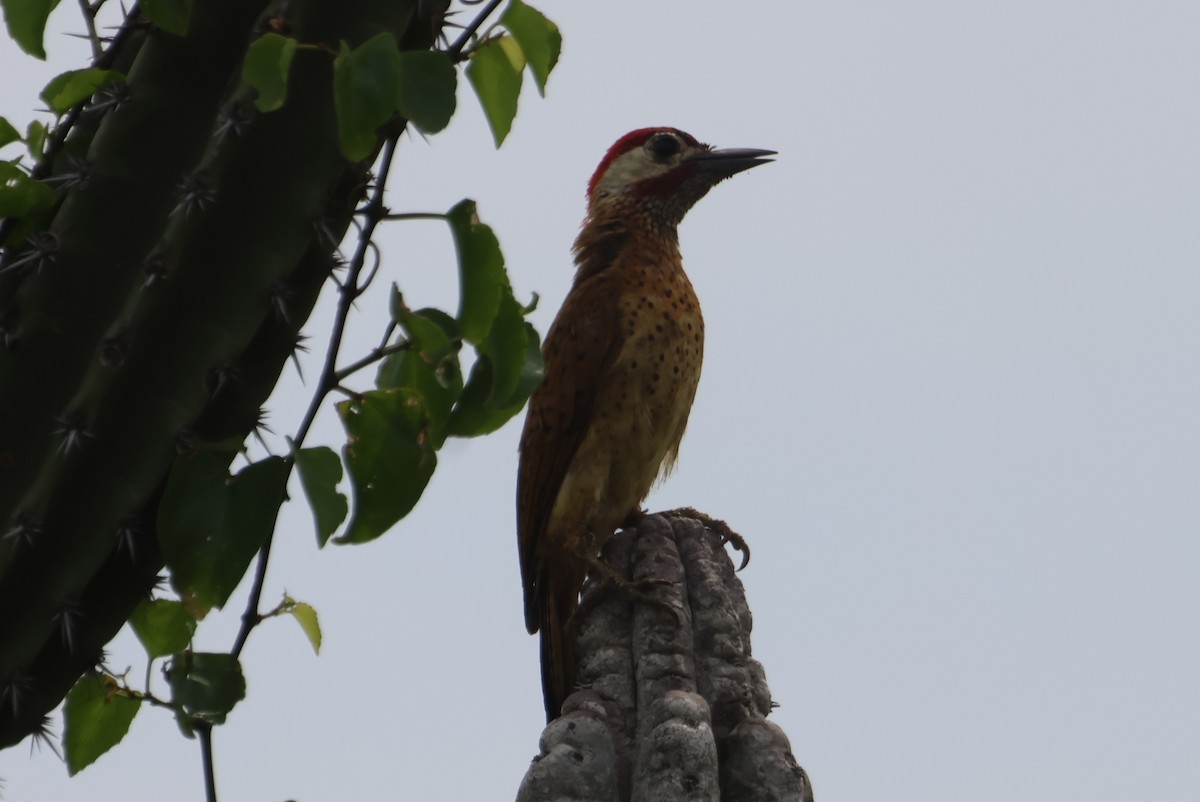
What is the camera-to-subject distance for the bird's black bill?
5895 mm

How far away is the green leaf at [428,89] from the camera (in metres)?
1.92

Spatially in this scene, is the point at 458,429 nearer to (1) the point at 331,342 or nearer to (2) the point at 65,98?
(1) the point at 331,342

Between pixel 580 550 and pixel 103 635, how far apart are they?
2410mm

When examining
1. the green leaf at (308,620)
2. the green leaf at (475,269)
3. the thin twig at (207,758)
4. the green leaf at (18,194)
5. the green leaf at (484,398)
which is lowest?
the thin twig at (207,758)

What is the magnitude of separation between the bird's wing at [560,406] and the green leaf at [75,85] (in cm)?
279

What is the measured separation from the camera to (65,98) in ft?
7.54

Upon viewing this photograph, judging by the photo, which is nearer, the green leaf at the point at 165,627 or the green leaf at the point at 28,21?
the green leaf at the point at 28,21

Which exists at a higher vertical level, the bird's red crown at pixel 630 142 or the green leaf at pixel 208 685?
the bird's red crown at pixel 630 142

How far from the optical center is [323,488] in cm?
205

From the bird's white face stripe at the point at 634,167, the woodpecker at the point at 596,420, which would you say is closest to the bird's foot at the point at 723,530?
the woodpecker at the point at 596,420

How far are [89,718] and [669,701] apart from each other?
1087 millimetres

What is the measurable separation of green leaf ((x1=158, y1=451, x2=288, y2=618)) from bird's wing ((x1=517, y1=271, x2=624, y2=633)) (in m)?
2.79

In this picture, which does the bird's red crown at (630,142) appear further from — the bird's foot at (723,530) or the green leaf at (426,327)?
the green leaf at (426,327)

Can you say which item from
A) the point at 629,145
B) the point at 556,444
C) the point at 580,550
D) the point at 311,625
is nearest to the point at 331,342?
the point at 311,625
